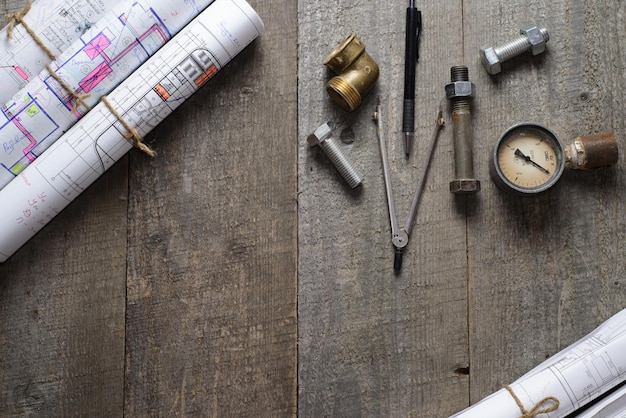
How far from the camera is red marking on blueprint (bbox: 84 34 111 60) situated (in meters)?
1.20

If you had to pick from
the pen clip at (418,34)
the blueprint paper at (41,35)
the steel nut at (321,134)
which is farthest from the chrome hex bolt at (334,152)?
the blueprint paper at (41,35)

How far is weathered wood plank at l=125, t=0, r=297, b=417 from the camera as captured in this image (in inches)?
49.4

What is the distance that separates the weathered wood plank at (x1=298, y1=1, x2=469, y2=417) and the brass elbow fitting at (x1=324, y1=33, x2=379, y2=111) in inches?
1.5

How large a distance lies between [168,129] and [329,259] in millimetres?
394

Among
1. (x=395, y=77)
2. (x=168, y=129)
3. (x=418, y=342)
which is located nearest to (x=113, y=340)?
(x=168, y=129)

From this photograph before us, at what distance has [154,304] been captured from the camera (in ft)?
4.16

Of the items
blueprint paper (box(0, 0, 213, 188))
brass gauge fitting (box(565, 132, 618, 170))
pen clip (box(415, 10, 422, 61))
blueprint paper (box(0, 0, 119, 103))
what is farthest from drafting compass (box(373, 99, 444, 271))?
blueprint paper (box(0, 0, 119, 103))

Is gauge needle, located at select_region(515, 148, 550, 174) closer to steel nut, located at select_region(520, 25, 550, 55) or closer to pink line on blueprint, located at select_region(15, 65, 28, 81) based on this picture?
steel nut, located at select_region(520, 25, 550, 55)

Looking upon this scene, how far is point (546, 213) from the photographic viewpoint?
126 centimetres

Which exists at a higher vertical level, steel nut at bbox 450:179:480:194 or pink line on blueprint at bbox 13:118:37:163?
pink line on blueprint at bbox 13:118:37:163

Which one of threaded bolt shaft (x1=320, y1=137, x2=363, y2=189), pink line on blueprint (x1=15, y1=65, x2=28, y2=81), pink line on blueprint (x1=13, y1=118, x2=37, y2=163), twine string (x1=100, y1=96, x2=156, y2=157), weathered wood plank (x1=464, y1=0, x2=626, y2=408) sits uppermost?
pink line on blueprint (x1=15, y1=65, x2=28, y2=81)

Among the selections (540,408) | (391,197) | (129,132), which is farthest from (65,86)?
(540,408)

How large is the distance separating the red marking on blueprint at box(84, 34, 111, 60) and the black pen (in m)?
0.55

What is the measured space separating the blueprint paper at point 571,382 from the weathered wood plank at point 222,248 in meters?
0.38
